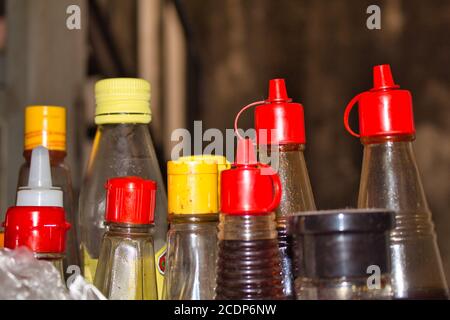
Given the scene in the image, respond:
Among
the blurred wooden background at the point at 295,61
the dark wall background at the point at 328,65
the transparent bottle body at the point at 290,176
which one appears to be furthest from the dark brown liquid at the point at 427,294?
the dark wall background at the point at 328,65

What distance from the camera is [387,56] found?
1.79 metres

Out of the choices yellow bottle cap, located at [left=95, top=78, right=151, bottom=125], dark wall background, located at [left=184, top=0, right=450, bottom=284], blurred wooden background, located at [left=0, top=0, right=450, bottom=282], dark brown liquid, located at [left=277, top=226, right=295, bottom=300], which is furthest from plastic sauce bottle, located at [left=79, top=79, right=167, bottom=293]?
dark wall background, located at [left=184, top=0, right=450, bottom=284]

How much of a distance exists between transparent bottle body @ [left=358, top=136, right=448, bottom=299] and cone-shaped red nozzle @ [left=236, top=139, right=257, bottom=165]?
98 millimetres

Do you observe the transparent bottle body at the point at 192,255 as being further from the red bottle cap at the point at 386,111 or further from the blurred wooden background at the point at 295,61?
the blurred wooden background at the point at 295,61

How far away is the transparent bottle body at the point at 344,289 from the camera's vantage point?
15.4 inches

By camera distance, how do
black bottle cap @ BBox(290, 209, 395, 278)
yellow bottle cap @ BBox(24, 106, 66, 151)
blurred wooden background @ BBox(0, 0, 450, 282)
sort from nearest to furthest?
1. black bottle cap @ BBox(290, 209, 395, 278)
2. yellow bottle cap @ BBox(24, 106, 66, 151)
3. blurred wooden background @ BBox(0, 0, 450, 282)

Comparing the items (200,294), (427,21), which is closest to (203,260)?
(200,294)

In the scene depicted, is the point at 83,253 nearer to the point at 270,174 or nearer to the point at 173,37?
the point at 270,174

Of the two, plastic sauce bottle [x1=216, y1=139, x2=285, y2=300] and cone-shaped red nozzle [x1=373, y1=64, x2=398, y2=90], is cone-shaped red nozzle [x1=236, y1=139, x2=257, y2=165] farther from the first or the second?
cone-shaped red nozzle [x1=373, y1=64, x2=398, y2=90]

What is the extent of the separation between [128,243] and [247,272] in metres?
0.10

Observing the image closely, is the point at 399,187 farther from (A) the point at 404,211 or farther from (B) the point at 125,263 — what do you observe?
(B) the point at 125,263

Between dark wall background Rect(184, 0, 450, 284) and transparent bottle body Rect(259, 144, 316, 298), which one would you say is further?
dark wall background Rect(184, 0, 450, 284)

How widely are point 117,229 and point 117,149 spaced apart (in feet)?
0.45

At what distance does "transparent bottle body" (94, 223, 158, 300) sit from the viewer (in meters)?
0.47
